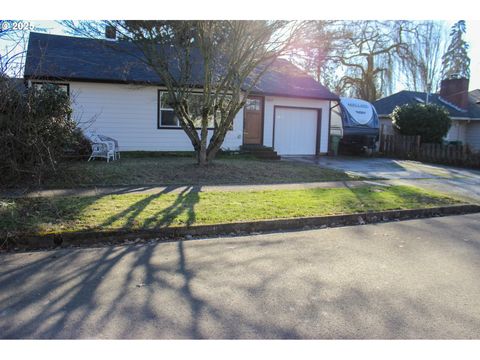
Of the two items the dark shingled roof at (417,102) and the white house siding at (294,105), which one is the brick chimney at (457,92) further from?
the white house siding at (294,105)

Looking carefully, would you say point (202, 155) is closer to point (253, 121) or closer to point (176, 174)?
point (176, 174)

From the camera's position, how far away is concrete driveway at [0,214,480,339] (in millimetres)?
3480

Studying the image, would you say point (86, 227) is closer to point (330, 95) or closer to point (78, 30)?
point (78, 30)

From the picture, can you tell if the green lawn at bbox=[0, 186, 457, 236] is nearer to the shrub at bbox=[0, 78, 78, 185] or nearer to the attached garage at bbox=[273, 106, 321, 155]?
the shrub at bbox=[0, 78, 78, 185]

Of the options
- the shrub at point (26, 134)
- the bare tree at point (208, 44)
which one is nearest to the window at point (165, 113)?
the bare tree at point (208, 44)

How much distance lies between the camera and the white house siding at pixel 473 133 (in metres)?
28.0

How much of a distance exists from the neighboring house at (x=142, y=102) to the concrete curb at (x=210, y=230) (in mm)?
7723

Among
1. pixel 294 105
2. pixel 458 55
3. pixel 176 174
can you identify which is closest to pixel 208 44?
pixel 176 174

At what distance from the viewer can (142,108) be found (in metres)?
16.5

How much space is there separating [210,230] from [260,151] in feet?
37.2

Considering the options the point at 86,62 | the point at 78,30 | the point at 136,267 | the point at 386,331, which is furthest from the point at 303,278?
the point at 86,62

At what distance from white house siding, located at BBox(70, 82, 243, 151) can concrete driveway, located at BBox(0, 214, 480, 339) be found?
36.8ft

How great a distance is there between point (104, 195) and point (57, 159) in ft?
5.46

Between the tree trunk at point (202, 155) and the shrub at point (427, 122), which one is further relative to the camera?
the shrub at point (427, 122)
